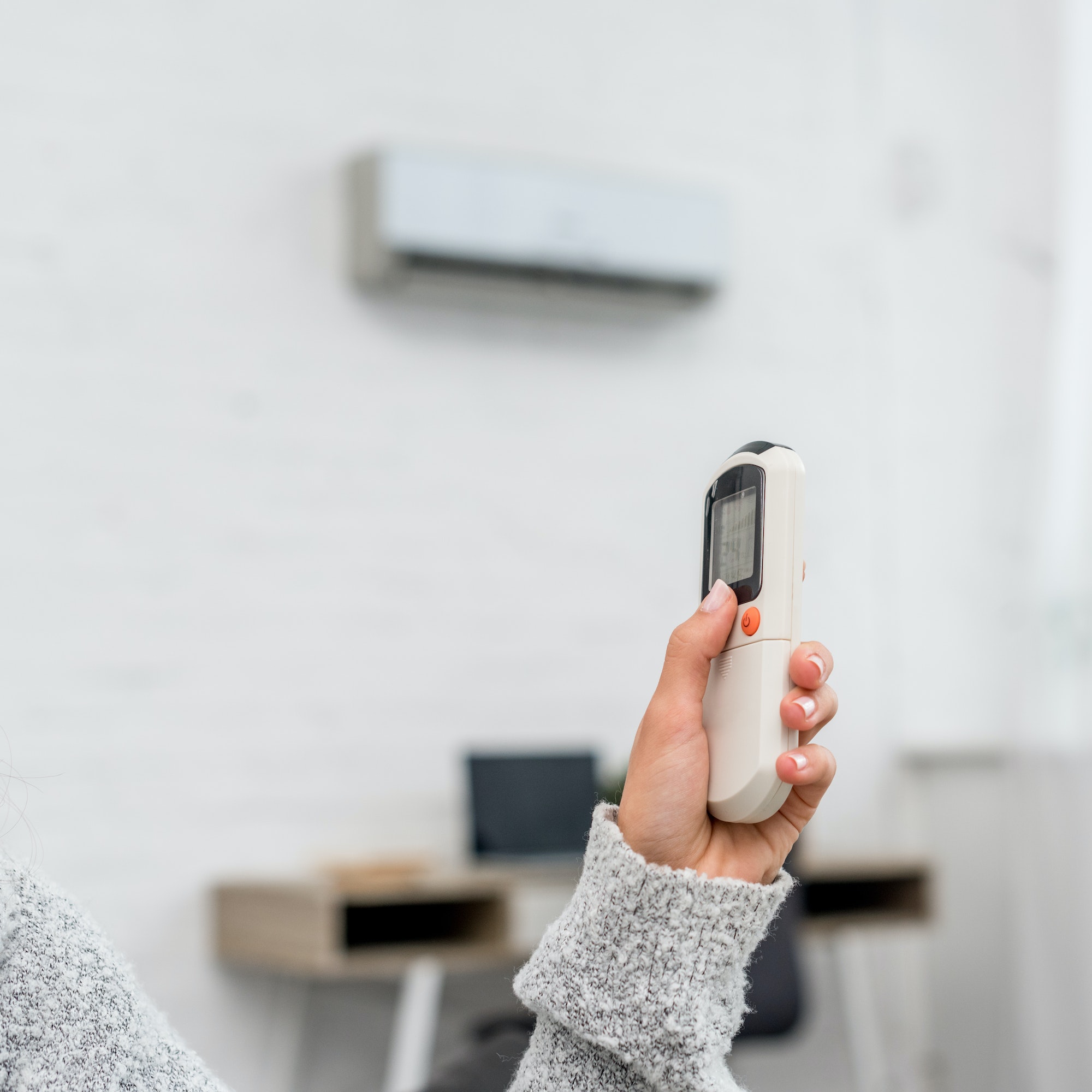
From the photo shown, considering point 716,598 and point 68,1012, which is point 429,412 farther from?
point 68,1012

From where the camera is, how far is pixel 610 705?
9.77 feet

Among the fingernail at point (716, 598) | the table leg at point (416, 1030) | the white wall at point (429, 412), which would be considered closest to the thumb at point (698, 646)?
the fingernail at point (716, 598)

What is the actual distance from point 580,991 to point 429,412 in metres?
2.24

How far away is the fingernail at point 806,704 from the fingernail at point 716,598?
0.23ft

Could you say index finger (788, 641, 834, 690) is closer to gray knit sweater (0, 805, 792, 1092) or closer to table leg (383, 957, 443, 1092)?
gray knit sweater (0, 805, 792, 1092)

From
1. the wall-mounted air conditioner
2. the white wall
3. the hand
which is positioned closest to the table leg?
the white wall

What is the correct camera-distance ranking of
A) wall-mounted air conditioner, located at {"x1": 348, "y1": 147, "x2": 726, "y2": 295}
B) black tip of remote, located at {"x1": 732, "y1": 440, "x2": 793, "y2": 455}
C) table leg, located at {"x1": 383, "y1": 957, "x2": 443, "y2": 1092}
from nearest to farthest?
black tip of remote, located at {"x1": 732, "y1": 440, "x2": 793, "y2": 455} → table leg, located at {"x1": 383, "y1": 957, "x2": 443, "y2": 1092} → wall-mounted air conditioner, located at {"x1": 348, "y1": 147, "x2": 726, "y2": 295}

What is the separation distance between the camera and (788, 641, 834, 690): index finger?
0.75 meters

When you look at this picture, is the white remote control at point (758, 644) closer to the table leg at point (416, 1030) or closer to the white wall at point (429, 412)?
the table leg at point (416, 1030)

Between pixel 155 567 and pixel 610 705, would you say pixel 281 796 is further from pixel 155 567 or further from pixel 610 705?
pixel 610 705

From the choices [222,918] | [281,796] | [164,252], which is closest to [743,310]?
[164,252]

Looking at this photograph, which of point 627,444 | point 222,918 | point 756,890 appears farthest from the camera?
point 627,444

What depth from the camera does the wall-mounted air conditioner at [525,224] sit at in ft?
9.05

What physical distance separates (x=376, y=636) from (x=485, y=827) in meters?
0.45
